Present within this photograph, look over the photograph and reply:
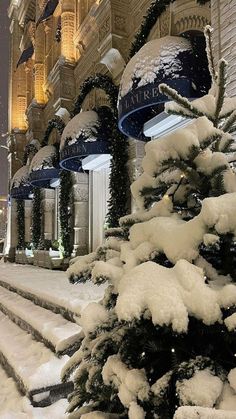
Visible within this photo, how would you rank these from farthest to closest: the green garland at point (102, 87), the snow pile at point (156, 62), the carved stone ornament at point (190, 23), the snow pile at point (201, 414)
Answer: the green garland at point (102, 87) → the carved stone ornament at point (190, 23) → the snow pile at point (156, 62) → the snow pile at point (201, 414)

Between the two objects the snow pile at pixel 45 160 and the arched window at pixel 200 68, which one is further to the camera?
the snow pile at pixel 45 160

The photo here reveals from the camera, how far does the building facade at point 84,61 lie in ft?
21.9

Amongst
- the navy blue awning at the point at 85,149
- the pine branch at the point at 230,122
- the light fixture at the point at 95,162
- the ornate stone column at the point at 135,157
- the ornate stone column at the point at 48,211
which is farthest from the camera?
the ornate stone column at the point at 48,211

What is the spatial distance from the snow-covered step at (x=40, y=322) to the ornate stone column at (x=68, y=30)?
9557 millimetres

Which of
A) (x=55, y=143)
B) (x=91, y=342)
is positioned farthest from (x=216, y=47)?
(x=55, y=143)

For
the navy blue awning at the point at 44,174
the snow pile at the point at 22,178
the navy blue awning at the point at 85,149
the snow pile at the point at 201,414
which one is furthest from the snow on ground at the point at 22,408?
the snow pile at the point at 22,178

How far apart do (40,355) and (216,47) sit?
184 inches

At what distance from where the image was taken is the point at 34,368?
3361 millimetres

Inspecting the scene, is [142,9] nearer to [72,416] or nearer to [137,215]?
[137,215]

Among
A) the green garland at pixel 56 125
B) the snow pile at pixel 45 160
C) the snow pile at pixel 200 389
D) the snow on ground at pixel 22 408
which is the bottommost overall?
the snow on ground at pixel 22 408

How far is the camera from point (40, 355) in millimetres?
3602

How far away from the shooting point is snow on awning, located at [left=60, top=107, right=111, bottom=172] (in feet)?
28.1

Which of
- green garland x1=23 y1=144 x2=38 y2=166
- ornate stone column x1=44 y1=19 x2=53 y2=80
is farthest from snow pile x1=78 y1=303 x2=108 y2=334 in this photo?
ornate stone column x1=44 y1=19 x2=53 y2=80

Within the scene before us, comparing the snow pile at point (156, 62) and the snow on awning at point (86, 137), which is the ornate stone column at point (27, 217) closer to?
the snow on awning at point (86, 137)
